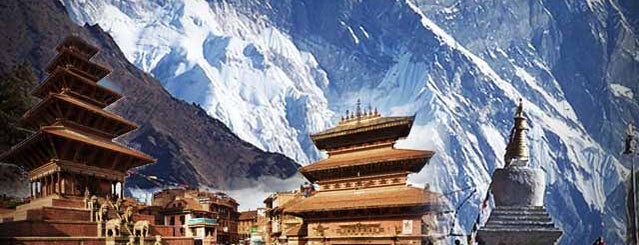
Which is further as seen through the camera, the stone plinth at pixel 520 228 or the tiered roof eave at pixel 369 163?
the tiered roof eave at pixel 369 163

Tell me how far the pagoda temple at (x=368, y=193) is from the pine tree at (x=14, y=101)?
234 inches

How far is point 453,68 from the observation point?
16656 mm

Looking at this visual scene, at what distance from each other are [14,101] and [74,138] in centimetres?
547

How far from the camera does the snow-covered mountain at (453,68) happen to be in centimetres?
1432

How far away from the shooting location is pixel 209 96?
2255 cm

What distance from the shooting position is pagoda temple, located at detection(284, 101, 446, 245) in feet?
32.2

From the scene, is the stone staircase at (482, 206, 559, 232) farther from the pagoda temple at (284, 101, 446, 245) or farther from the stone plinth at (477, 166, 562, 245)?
the pagoda temple at (284, 101, 446, 245)

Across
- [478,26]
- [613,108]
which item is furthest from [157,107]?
[613,108]

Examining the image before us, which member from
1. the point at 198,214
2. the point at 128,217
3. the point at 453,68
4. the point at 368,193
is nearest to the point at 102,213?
the point at 128,217

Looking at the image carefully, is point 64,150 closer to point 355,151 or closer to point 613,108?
point 355,151

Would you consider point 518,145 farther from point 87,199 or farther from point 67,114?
point 67,114

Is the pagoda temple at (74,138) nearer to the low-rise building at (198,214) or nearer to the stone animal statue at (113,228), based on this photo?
the stone animal statue at (113,228)

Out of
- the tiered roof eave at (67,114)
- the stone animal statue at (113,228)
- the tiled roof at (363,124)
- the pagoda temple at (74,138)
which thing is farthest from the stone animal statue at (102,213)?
the tiled roof at (363,124)

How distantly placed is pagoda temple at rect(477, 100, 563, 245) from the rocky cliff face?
17451mm
